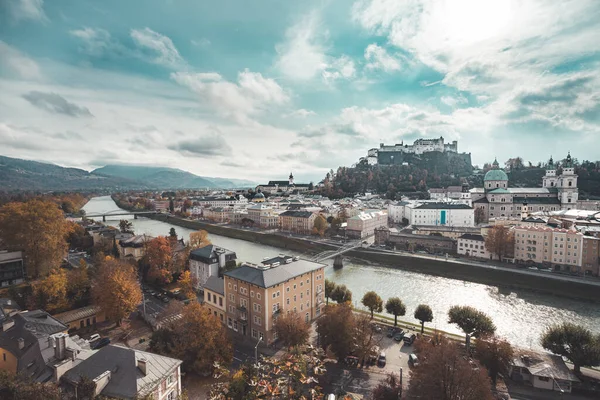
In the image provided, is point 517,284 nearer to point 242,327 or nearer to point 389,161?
point 242,327

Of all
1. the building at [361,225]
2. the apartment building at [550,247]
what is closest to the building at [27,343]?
the apartment building at [550,247]

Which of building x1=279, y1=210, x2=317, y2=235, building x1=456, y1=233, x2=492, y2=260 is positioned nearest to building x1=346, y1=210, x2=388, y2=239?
building x1=279, y1=210, x2=317, y2=235

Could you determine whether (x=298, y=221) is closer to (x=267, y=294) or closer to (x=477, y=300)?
(x=477, y=300)

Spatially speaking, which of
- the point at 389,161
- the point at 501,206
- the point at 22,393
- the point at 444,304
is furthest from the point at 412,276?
the point at 389,161

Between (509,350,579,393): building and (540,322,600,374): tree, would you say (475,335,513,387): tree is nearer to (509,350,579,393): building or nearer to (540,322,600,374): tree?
(509,350,579,393): building

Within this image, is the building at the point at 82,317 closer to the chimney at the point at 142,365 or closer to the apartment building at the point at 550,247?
the chimney at the point at 142,365

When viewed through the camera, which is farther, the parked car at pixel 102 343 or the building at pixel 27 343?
the parked car at pixel 102 343
